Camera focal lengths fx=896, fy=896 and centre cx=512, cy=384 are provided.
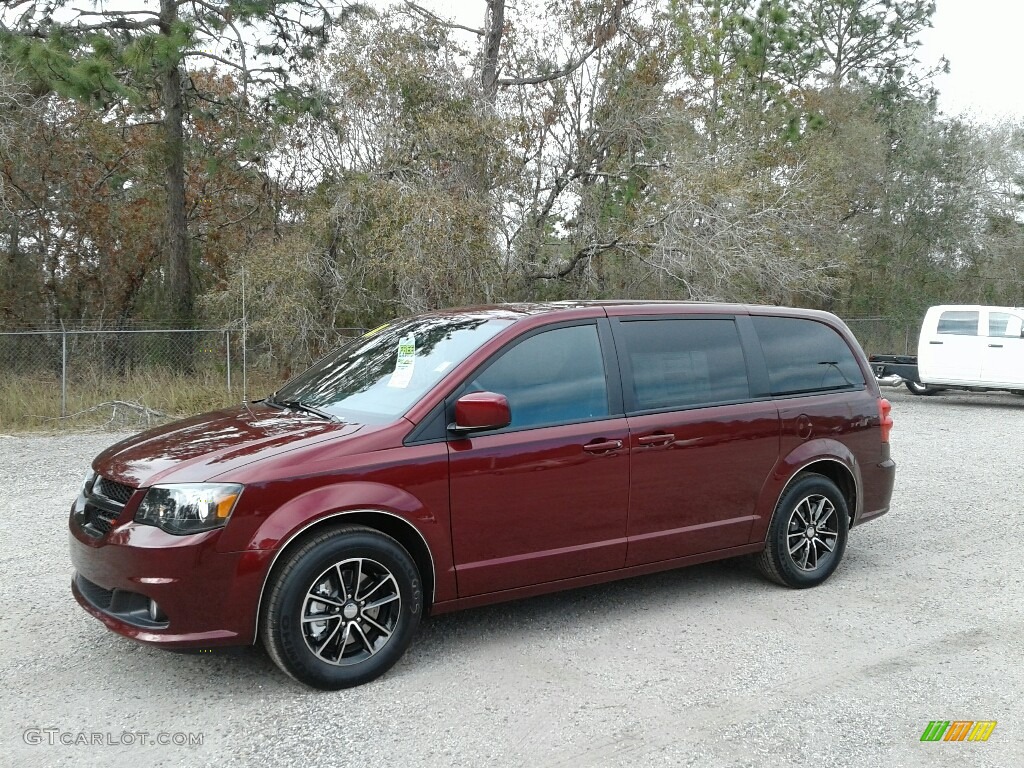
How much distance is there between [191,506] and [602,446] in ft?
6.99

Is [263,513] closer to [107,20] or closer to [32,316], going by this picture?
[107,20]

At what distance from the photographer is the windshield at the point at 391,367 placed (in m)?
4.68

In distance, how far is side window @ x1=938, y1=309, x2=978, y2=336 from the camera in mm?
17578

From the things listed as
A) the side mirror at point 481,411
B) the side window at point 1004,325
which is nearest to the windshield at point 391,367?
the side mirror at point 481,411

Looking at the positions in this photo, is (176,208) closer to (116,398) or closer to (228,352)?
(228,352)

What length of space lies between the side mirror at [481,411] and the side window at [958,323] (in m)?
15.9

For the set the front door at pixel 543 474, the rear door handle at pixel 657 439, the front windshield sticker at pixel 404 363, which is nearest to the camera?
the front door at pixel 543 474

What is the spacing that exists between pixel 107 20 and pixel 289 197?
445 centimetres

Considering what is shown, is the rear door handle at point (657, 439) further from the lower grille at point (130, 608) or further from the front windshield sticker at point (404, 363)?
the lower grille at point (130, 608)

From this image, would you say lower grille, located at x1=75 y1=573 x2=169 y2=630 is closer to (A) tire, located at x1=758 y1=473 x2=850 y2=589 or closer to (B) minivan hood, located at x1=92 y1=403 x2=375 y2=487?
(B) minivan hood, located at x1=92 y1=403 x2=375 y2=487

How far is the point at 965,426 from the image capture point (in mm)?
14305

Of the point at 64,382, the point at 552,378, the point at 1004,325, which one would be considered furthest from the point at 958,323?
the point at 64,382

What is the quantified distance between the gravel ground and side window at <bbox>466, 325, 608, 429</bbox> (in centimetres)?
123

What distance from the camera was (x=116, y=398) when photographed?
46.9 ft
